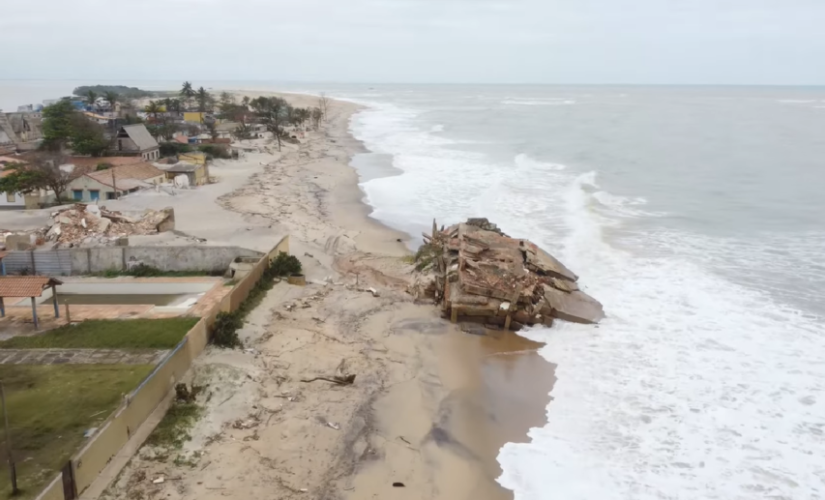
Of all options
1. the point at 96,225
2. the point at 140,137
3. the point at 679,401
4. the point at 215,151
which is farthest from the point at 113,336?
the point at 140,137

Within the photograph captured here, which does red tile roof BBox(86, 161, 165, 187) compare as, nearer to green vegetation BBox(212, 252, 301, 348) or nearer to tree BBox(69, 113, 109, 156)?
tree BBox(69, 113, 109, 156)

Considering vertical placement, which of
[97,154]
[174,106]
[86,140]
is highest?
[174,106]

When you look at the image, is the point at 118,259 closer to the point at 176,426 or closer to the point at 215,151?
the point at 176,426

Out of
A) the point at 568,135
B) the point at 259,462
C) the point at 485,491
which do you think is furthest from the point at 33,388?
the point at 568,135

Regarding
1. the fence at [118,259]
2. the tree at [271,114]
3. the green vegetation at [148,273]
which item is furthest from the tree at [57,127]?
the green vegetation at [148,273]

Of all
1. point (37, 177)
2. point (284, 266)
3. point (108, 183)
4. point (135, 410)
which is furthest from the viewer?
point (108, 183)

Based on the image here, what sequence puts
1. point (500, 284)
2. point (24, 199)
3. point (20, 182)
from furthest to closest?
point (24, 199) → point (20, 182) → point (500, 284)

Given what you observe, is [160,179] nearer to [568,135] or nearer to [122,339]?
[122,339]
